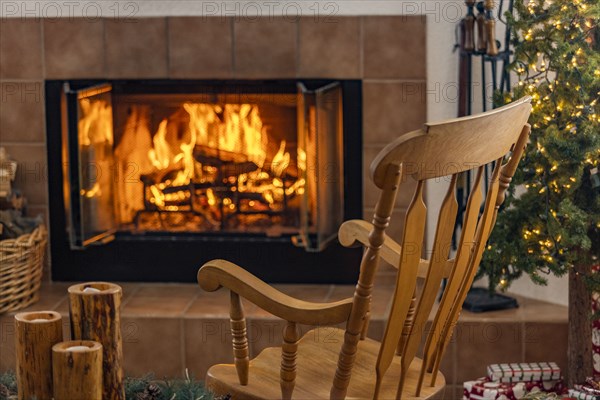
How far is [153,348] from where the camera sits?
3.40 m

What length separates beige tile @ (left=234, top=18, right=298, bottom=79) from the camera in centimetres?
361

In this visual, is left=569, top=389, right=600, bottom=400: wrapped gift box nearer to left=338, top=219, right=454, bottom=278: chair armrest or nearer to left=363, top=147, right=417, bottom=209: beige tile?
left=338, top=219, right=454, bottom=278: chair armrest

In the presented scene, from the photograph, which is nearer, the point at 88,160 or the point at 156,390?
the point at 156,390

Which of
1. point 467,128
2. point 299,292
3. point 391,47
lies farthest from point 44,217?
point 467,128

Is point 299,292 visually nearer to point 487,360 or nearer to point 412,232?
point 487,360

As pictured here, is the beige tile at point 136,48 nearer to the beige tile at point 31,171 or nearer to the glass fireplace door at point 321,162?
the beige tile at point 31,171

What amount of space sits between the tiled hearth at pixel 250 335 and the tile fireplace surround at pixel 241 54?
0.56 metres

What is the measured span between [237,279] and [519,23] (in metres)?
1.22

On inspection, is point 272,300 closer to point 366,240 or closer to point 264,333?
point 366,240

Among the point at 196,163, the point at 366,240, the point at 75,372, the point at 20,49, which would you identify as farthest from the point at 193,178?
the point at 75,372

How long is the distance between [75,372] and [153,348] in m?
1.47

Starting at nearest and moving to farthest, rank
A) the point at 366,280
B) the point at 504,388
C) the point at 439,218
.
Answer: the point at 366,280 < the point at 439,218 < the point at 504,388

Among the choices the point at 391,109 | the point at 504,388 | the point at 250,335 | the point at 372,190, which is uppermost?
the point at 391,109

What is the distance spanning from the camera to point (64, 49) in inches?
145
